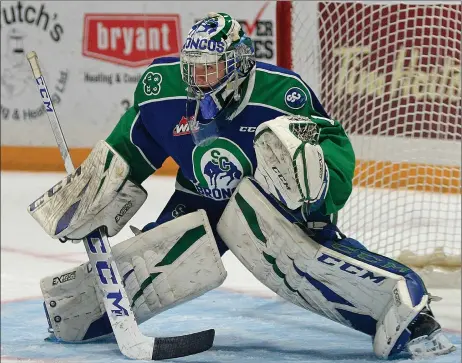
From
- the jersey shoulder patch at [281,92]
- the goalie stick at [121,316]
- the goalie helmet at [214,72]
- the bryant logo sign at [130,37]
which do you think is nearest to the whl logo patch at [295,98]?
the jersey shoulder patch at [281,92]

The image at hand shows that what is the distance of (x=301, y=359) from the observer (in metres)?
2.84

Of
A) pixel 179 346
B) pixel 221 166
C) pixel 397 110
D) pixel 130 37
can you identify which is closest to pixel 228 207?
pixel 221 166

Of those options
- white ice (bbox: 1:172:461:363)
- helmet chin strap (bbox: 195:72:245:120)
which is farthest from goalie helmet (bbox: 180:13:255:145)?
white ice (bbox: 1:172:461:363)

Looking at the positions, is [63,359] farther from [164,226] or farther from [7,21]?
[7,21]

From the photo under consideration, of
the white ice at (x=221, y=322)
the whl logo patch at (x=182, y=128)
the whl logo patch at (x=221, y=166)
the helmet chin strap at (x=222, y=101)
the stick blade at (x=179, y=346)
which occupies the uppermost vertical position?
the helmet chin strap at (x=222, y=101)

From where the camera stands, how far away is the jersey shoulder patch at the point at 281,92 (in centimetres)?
277

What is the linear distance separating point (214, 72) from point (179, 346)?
0.72 m

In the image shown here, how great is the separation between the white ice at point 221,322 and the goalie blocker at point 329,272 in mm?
105

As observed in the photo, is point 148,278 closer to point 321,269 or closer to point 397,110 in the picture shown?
point 321,269

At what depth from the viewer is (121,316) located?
289 centimetres

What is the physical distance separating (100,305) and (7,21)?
11.3ft

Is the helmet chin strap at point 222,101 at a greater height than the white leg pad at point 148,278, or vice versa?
the helmet chin strap at point 222,101

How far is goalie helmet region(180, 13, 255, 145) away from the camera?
107 inches

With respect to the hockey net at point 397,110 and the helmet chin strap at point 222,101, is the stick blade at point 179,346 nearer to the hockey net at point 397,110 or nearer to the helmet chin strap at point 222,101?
the helmet chin strap at point 222,101
